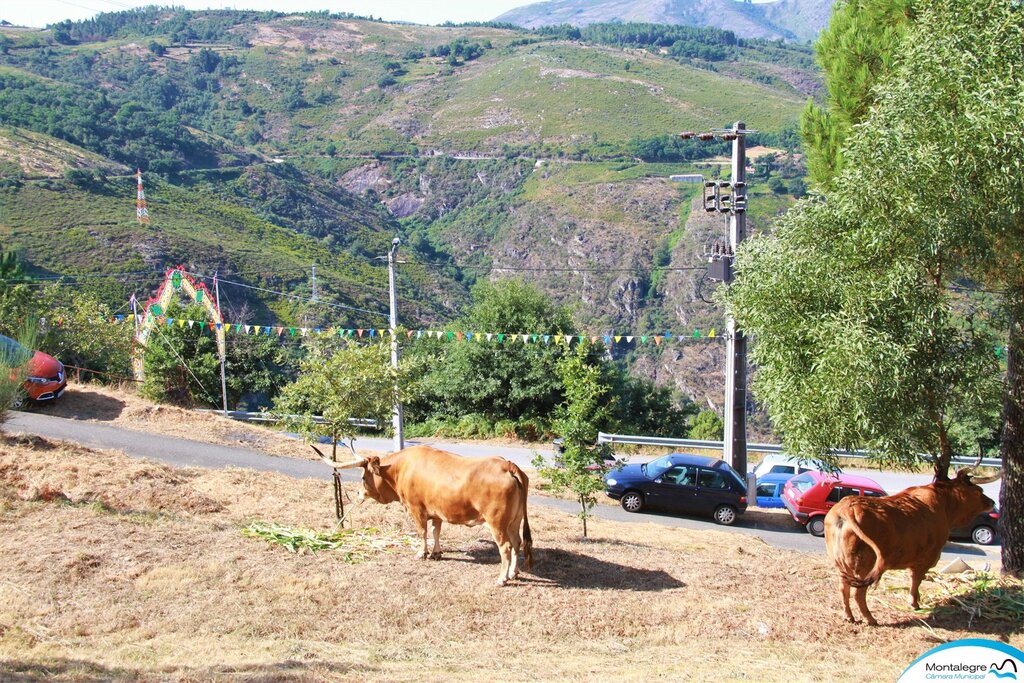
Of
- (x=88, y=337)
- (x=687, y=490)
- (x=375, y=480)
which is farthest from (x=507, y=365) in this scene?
(x=375, y=480)

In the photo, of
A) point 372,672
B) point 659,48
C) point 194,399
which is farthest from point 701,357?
point 659,48

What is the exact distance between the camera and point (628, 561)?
13.1 metres

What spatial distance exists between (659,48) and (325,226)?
383 ft

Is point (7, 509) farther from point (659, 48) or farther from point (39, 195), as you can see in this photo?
point (659, 48)

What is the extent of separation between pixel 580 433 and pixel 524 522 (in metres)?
3.81

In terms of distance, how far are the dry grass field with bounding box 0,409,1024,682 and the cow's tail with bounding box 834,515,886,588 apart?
1.85ft

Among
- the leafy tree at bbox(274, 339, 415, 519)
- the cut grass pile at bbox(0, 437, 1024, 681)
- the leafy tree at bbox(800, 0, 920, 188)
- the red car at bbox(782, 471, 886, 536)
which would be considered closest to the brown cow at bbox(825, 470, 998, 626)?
the cut grass pile at bbox(0, 437, 1024, 681)

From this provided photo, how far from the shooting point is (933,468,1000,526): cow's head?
11.2m

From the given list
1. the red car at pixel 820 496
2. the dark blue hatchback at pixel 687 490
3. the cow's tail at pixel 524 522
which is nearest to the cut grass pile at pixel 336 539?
the cow's tail at pixel 524 522

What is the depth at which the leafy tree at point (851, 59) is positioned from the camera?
545 inches

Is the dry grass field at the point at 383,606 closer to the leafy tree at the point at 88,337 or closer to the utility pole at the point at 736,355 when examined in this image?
the utility pole at the point at 736,355

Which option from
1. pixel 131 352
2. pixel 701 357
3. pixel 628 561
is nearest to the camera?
pixel 628 561

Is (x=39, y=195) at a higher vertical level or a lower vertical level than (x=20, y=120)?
lower

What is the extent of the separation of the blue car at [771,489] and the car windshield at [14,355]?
56.9 feet
